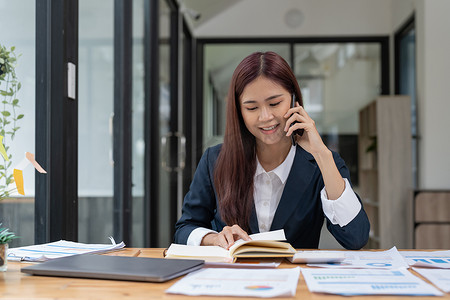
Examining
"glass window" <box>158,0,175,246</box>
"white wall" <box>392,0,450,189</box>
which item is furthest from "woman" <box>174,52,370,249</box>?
"white wall" <box>392,0,450,189</box>

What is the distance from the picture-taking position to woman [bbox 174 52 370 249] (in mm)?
1914

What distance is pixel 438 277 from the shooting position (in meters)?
1.18

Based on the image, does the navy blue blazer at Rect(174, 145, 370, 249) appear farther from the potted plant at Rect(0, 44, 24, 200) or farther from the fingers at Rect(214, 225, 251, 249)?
the potted plant at Rect(0, 44, 24, 200)

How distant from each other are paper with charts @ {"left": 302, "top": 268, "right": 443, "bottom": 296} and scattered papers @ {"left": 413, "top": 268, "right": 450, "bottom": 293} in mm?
19

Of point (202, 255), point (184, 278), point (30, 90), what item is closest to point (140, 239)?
point (30, 90)

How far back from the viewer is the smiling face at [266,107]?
1.93 metres

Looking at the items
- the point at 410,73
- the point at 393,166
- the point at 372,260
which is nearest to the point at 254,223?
the point at 372,260

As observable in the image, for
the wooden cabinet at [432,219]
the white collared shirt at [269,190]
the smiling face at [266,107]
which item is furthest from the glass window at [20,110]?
the wooden cabinet at [432,219]

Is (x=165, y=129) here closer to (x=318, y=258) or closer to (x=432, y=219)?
(x=432, y=219)

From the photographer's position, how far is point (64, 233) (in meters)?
2.11

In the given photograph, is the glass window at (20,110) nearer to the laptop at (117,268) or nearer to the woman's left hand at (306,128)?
the laptop at (117,268)

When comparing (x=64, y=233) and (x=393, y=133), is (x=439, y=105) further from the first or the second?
(x=64, y=233)

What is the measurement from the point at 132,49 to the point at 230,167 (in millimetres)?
1699

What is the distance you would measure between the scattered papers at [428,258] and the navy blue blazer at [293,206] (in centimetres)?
32
